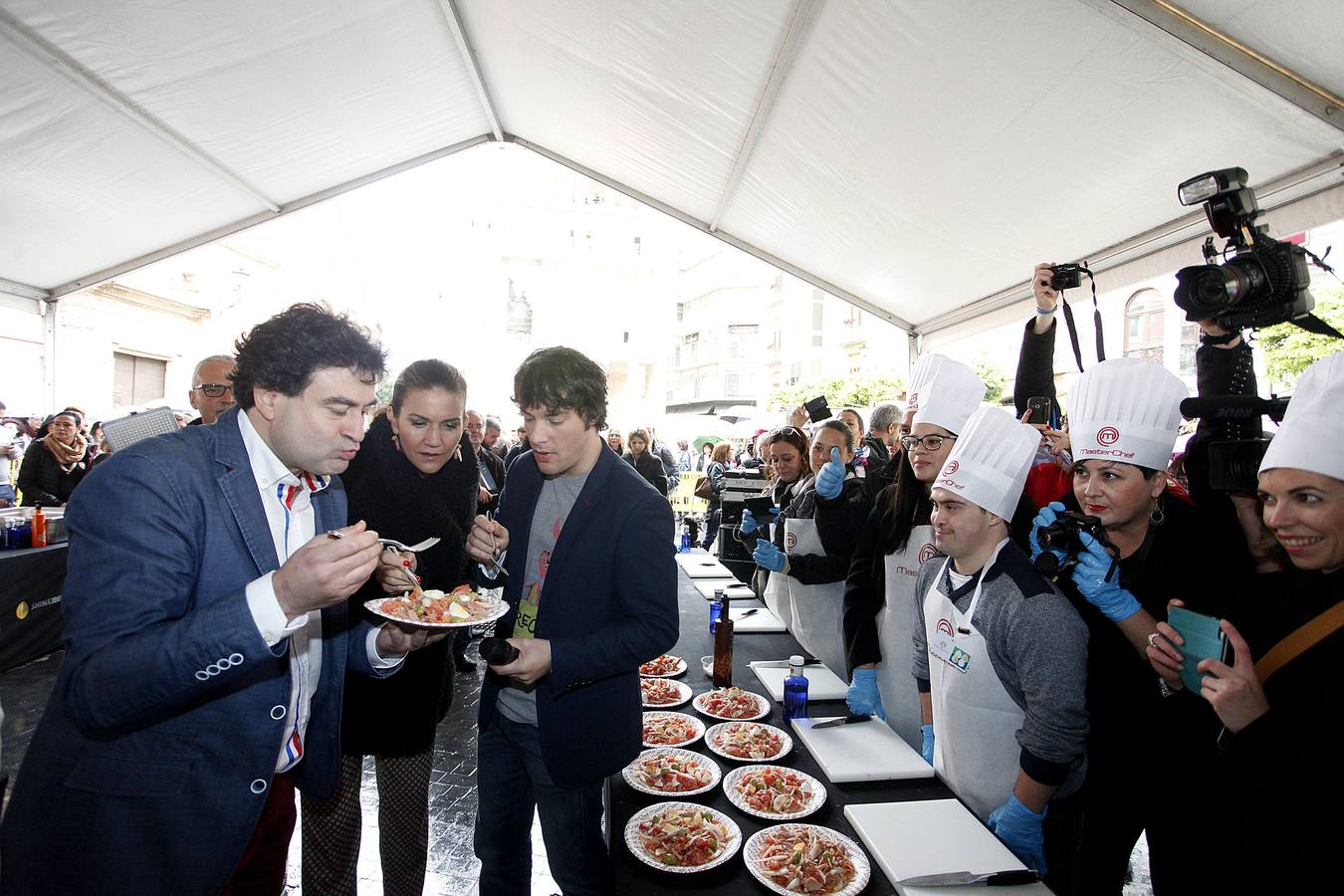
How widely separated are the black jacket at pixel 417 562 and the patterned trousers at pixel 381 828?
0.25ft

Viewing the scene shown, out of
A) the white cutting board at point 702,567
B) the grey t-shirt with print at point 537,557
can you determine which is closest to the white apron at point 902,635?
the grey t-shirt with print at point 537,557

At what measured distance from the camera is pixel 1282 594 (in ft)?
5.16

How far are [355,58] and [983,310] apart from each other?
648 centimetres

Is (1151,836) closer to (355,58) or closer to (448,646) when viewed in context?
(448,646)

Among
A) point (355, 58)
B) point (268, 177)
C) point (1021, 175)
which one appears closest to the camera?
point (1021, 175)

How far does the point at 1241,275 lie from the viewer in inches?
78.2

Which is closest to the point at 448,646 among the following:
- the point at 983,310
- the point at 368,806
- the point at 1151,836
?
the point at 368,806

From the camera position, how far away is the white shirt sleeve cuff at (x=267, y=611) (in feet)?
3.93

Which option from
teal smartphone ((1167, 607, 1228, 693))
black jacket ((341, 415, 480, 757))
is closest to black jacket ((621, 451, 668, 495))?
black jacket ((341, 415, 480, 757))

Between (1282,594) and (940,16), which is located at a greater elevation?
(940,16)

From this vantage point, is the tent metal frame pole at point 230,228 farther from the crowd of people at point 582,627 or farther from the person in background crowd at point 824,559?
the person in background crowd at point 824,559

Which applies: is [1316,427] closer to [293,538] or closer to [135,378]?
[293,538]

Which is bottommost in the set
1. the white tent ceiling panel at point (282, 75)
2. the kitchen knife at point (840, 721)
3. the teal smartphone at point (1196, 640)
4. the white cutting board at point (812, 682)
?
the white cutting board at point (812, 682)

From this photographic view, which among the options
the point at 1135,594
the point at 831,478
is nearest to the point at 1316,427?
the point at 1135,594
